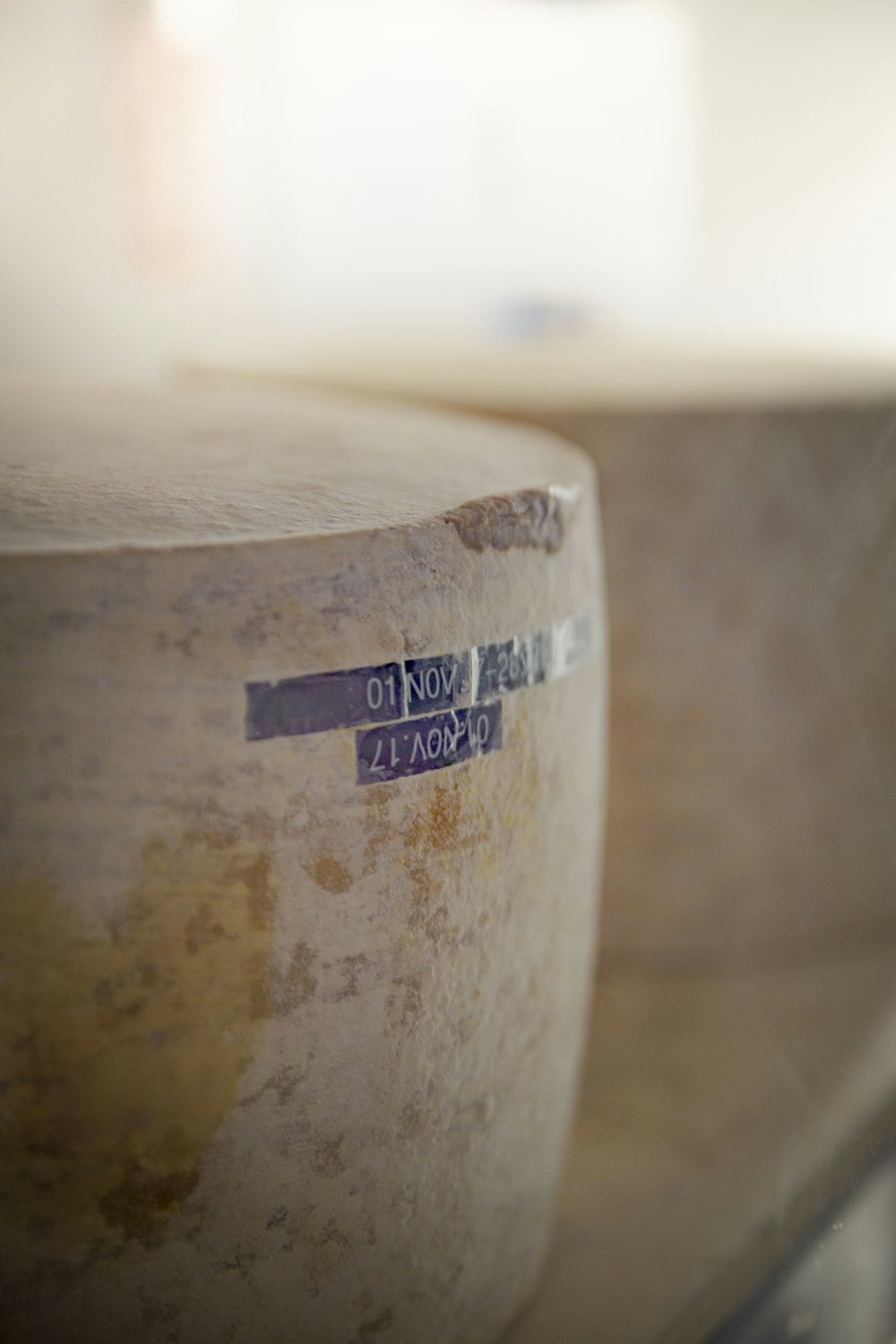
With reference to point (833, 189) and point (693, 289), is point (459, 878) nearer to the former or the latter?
point (833, 189)

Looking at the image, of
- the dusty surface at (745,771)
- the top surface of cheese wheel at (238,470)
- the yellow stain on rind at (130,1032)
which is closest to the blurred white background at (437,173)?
the dusty surface at (745,771)

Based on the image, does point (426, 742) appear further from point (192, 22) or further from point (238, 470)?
point (192, 22)

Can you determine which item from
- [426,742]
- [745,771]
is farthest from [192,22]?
[426,742]

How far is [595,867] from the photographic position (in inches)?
46.9

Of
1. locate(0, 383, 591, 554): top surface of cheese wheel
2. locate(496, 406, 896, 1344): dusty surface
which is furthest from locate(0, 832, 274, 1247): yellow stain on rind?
locate(496, 406, 896, 1344): dusty surface

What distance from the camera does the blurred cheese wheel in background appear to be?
76cm

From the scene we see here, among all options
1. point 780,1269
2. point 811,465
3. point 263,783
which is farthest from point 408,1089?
point 811,465

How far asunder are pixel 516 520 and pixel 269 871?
1.05ft

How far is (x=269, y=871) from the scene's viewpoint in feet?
2.67

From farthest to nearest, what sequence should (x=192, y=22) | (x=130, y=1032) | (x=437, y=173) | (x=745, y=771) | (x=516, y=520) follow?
(x=437, y=173) < (x=192, y=22) < (x=745, y=771) < (x=516, y=520) < (x=130, y=1032)

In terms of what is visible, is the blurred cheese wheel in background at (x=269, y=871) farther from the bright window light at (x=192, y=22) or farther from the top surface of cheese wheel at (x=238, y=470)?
the bright window light at (x=192, y=22)

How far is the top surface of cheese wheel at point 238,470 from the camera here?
0.80m

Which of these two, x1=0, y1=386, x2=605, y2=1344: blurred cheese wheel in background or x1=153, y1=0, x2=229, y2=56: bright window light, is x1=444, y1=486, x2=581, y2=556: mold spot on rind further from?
x1=153, y1=0, x2=229, y2=56: bright window light

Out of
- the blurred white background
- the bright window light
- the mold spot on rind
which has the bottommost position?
the mold spot on rind
